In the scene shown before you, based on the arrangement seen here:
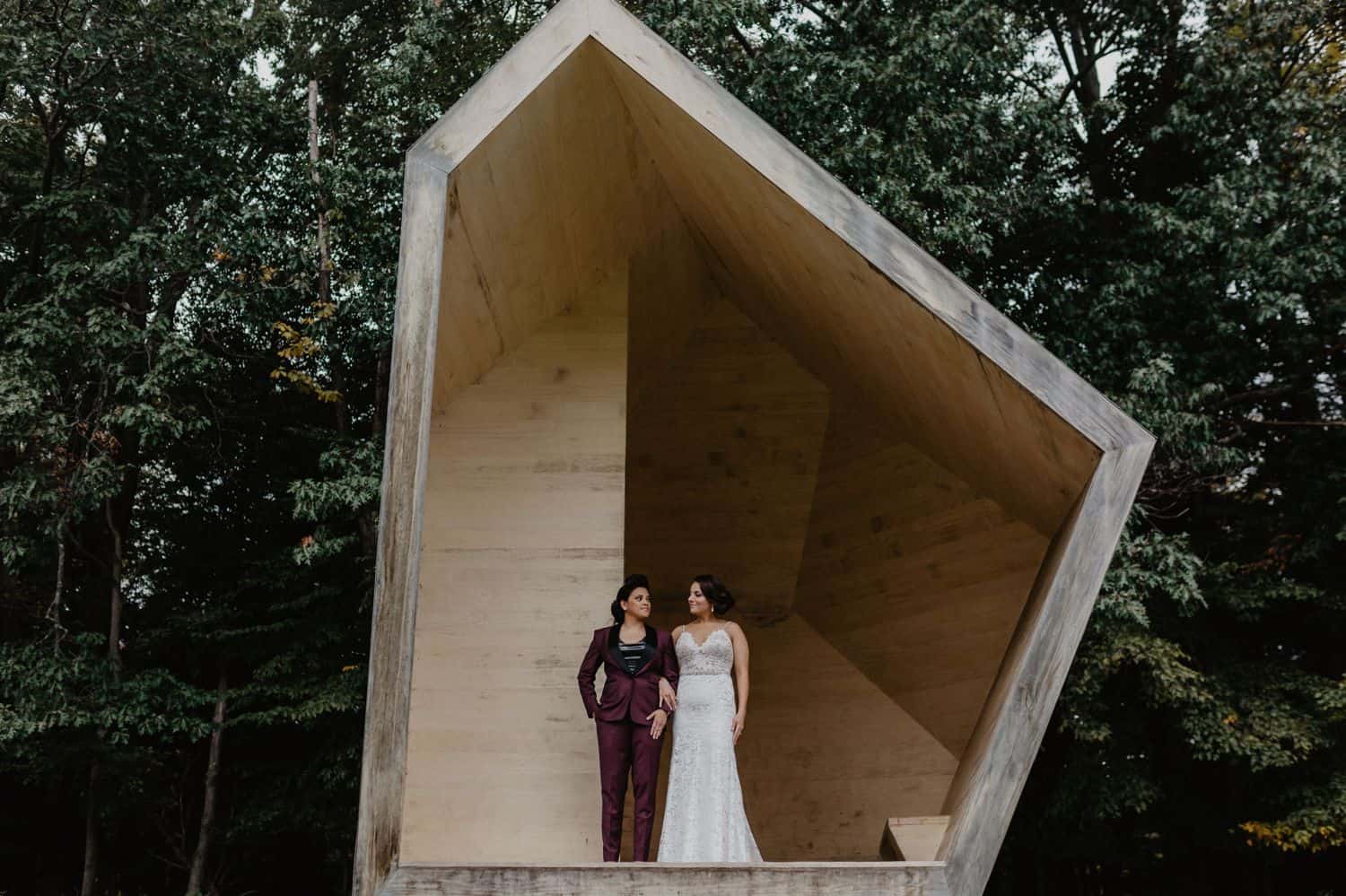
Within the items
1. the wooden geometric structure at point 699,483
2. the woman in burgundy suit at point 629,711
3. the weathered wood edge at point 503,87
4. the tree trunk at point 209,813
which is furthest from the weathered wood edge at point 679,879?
the tree trunk at point 209,813

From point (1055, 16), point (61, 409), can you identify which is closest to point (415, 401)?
point (61, 409)

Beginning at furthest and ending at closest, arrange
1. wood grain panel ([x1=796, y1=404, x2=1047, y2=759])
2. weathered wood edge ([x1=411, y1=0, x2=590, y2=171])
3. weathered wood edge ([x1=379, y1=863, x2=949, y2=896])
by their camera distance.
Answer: wood grain panel ([x1=796, y1=404, x2=1047, y2=759])
weathered wood edge ([x1=411, y1=0, x2=590, y2=171])
weathered wood edge ([x1=379, y1=863, x2=949, y2=896])

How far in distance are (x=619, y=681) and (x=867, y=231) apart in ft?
7.86

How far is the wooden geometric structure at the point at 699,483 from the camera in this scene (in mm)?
4191

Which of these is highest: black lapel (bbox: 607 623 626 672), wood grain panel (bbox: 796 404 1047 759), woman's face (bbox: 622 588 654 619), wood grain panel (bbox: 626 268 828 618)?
wood grain panel (bbox: 626 268 828 618)

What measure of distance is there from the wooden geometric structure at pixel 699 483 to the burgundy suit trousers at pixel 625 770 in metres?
0.48

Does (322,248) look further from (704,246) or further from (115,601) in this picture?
(704,246)

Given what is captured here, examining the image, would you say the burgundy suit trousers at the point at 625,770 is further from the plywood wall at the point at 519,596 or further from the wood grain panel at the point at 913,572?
the wood grain panel at the point at 913,572

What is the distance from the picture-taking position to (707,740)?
5797mm

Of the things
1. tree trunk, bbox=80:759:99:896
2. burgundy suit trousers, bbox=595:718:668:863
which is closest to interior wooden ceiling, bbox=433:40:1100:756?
burgundy suit trousers, bbox=595:718:668:863

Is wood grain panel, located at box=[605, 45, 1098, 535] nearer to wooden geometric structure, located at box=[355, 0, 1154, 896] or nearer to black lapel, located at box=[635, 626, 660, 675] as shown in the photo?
wooden geometric structure, located at box=[355, 0, 1154, 896]

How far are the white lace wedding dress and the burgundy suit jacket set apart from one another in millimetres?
130

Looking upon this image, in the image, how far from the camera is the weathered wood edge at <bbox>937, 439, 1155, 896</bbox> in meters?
Answer: 4.03

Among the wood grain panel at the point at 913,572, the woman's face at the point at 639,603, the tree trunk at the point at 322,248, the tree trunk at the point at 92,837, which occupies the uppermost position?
the tree trunk at the point at 322,248
